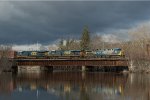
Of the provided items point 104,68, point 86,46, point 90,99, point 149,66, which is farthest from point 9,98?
point 86,46

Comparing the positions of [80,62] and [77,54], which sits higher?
[77,54]

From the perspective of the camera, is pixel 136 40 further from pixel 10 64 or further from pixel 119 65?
pixel 10 64

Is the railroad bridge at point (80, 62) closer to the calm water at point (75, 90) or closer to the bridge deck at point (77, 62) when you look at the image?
the bridge deck at point (77, 62)

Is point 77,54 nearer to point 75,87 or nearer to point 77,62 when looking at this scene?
point 77,62

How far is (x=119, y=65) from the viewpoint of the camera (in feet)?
347

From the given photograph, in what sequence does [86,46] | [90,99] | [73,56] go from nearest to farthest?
[90,99], [73,56], [86,46]

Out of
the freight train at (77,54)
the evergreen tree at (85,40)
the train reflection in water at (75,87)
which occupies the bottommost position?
the train reflection in water at (75,87)

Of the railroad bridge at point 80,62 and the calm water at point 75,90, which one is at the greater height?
the railroad bridge at point 80,62

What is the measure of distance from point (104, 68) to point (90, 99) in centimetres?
8891

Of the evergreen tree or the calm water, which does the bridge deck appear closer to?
the calm water

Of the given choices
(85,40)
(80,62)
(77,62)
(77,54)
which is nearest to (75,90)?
(80,62)

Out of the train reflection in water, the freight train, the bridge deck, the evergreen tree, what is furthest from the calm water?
the evergreen tree

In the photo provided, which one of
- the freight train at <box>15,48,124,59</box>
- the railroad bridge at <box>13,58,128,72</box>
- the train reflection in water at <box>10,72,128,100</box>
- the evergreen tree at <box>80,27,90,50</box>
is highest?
the evergreen tree at <box>80,27,90,50</box>

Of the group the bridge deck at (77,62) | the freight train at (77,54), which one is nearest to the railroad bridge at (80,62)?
the bridge deck at (77,62)
